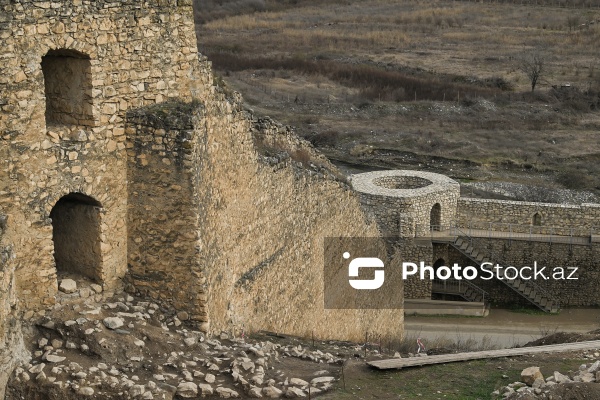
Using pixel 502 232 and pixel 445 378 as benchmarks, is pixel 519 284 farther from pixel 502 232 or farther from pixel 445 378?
pixel 445 378

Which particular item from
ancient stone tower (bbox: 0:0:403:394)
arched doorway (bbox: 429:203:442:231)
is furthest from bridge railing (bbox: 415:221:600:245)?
ancient stone tower (bbox: 0:0:403:394)

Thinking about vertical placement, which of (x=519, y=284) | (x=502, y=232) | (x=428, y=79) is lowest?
(x=519, y=284)

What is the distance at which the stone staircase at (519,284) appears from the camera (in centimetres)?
3100

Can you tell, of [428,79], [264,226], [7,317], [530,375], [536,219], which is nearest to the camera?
[7,317]

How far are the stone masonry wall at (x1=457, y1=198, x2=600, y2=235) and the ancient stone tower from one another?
20343mm

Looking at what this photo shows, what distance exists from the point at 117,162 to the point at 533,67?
46041mm

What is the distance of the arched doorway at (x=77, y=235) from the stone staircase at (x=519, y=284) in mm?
21982

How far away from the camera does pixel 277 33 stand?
220 ft

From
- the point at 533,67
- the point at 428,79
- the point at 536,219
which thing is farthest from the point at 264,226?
the point at 533,67

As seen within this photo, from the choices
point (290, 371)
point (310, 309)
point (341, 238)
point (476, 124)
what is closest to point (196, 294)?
point (290, 371)

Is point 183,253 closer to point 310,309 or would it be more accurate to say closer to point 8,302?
point 8,302

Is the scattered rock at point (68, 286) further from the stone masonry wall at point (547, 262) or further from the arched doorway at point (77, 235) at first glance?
the stone masonry wall at point (547, 262)

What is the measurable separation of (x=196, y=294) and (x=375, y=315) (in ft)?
32.1

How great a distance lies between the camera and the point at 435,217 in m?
31.9
